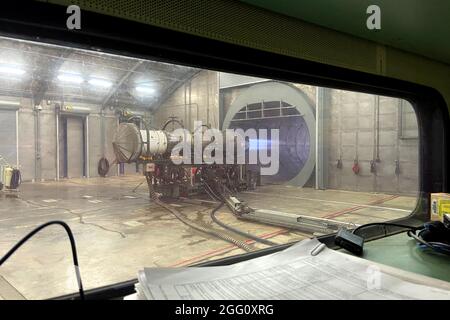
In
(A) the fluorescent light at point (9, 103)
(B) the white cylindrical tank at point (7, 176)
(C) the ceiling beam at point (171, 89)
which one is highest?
(C) the ceiling beam at point (171, 89)

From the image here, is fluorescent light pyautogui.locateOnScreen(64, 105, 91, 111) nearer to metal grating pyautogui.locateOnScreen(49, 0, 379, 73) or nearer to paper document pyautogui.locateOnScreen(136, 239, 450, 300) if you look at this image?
metal grating pyautogui.locateOnScreen(49, 0, 379, 73)

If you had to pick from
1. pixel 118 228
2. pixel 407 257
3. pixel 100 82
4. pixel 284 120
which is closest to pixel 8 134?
pixel 100 82

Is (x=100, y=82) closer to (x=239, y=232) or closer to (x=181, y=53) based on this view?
(x=239, y=232)

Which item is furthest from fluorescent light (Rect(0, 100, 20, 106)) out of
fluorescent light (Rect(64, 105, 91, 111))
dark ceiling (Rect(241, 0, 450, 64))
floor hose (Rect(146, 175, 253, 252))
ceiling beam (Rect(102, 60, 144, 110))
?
dark ceiling (Rect(241, 0, 450, 64))

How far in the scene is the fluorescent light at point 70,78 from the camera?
8.27 m

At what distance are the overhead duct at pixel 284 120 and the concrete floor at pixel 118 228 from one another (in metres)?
0.73

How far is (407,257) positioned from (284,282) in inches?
21.7

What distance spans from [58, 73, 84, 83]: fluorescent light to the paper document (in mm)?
9038

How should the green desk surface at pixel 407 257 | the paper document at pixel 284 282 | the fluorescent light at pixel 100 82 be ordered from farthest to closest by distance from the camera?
the fluorescent light at pixel 100 82 → the green desk surface at pixel 407 257 → the paper document at pixel 284 282

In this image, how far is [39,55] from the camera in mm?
7562

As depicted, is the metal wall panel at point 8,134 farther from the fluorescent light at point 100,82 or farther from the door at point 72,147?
the fluorescent light at point 100,82

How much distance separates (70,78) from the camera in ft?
27.6

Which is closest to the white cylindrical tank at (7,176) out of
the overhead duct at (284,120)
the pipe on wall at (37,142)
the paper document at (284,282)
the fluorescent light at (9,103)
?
the pipe on wall at (37,142)

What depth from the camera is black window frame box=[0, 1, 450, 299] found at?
0.68 meters
